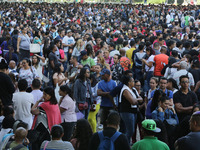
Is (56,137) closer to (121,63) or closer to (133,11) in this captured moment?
(121,63)

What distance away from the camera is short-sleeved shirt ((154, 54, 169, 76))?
10.5m

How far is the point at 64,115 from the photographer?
6.96 meters

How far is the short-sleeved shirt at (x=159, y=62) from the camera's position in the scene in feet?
34.4

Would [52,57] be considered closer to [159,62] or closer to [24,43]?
[159,62]

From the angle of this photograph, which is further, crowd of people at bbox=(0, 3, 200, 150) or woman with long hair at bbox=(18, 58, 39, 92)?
woman with long hair at bbox=(18, 58, 39, 92)

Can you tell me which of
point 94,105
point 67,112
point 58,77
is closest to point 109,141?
point 67,112

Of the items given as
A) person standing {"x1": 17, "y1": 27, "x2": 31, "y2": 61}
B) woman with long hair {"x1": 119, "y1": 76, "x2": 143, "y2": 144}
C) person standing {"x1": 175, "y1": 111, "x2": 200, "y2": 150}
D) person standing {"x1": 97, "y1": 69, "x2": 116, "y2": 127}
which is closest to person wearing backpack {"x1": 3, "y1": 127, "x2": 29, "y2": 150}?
person standing {"x1": 175, "y1": 111, "x2": 200, "y2": 150}

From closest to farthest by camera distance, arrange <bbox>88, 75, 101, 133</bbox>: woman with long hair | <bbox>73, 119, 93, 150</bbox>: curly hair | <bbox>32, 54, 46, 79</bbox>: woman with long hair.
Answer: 1. <bbox>73, 119, 93, 150</bbox>: curly hair
2. <bbox>88, 75, 101, 133</bbox>: woman with long hair
3. <bbox>32, 54, 46, 79</bbox>: woman with long hair

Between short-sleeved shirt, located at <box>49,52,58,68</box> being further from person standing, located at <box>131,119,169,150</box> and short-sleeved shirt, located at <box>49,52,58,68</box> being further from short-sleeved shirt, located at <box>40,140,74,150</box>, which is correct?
person standing, located at <box>131,119,169,150</box>

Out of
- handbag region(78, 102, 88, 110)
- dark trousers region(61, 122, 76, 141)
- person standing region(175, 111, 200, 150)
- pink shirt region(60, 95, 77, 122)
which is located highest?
person standing region(175, 111, 200, 150)

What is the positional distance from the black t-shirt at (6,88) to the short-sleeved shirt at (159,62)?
4373mm

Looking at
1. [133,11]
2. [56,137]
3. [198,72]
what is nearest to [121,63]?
[198,72]

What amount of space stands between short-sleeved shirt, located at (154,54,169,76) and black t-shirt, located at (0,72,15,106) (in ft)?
14.3

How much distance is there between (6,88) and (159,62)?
14.8 ft
